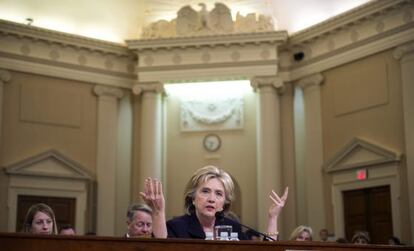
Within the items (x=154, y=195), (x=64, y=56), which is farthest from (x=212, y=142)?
(x=154, y=195)

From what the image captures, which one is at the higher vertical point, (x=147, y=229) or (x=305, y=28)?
(x=305, y=28)

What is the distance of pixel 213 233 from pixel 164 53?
42.8 feet

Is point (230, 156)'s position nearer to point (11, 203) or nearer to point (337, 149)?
point (337, 149)

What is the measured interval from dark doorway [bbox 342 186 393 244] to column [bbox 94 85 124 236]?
580 cm

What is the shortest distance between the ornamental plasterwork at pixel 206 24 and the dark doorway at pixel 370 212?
4748 mm

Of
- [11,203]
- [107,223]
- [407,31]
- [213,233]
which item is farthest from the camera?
[107,223]

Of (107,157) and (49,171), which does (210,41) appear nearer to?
(107,157)

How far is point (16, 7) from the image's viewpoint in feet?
53.7

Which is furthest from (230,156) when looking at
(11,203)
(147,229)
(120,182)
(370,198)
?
(147,229)

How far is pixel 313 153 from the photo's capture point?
640 inches

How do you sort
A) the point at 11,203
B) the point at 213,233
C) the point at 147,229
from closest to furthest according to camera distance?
the point at 213,233, the point at 147,229, the point at 11,203

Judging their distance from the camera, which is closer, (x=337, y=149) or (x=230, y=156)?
(x=337, y=149)

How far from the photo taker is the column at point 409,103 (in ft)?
45.0

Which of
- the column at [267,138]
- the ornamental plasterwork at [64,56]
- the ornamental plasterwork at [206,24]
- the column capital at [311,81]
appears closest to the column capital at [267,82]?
the column at [267,138]
